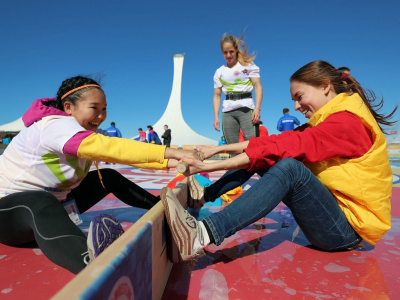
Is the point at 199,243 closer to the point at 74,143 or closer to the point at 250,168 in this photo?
the point at 250,168

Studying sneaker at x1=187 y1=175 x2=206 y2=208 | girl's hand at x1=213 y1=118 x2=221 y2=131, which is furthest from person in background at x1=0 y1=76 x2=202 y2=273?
girl's hand at x1=213 y1=118 x2=221 y2=131

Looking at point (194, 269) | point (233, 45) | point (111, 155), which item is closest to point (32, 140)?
point (111, 155)

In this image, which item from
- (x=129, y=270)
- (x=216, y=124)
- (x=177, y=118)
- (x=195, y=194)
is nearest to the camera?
(x=129, y=270)

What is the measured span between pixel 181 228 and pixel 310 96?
117cm

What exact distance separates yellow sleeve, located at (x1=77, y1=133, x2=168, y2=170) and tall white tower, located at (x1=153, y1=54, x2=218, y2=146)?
3816 centimetres

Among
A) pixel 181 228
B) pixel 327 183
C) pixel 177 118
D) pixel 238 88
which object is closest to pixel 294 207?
pixel 327 183

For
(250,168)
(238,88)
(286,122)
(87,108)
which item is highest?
(238,88)

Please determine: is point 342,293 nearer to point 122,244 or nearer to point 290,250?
point 290,250

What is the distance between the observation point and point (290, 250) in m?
1.56

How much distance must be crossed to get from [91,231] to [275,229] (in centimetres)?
147

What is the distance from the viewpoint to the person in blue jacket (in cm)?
769

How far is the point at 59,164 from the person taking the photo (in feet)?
4.91

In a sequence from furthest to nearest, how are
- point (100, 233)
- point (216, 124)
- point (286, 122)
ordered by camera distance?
point (286, 122), point (216, 124), point (100, 233)

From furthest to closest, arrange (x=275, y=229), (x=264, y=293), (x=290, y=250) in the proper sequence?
(x=275, y=229)
(x=290, y=250)
(x=264, y=293)
